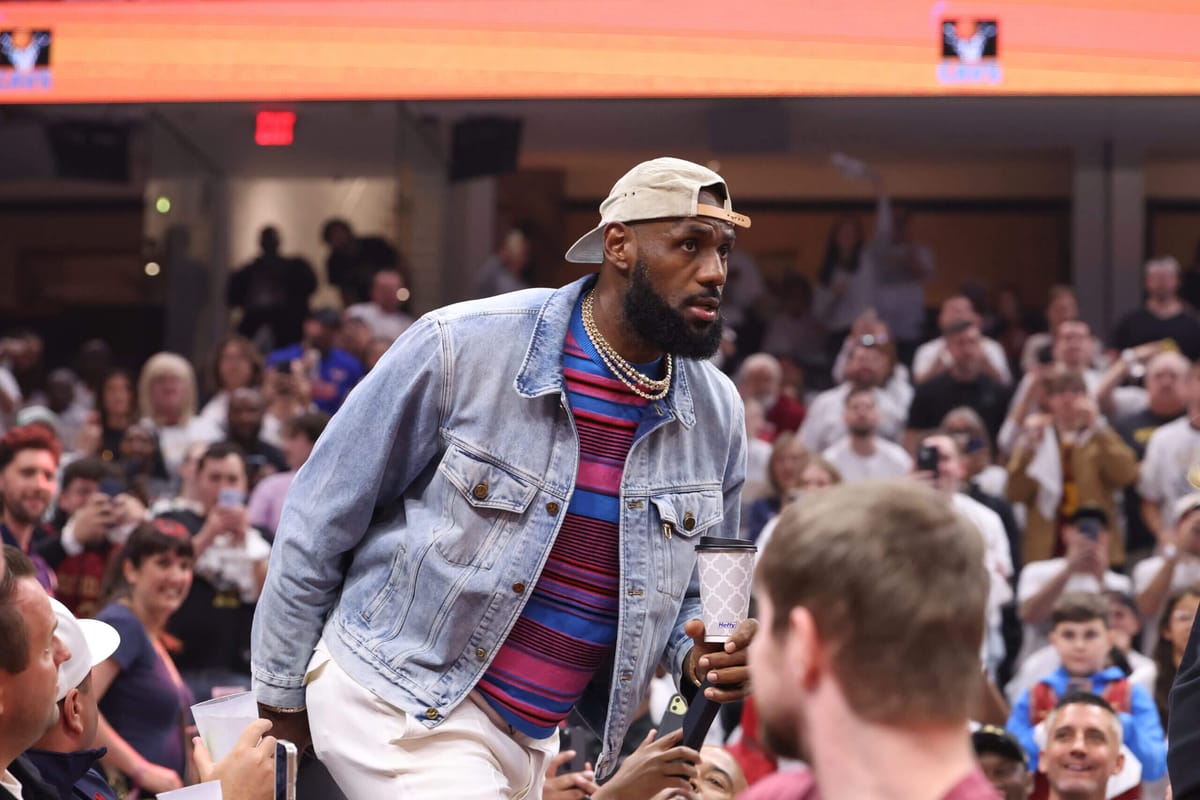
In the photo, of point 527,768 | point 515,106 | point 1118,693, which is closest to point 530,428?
point 527,768

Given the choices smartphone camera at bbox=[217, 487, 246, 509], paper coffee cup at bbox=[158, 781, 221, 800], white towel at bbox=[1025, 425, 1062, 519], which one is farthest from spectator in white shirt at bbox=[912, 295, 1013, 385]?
paper coffee cup at bbox=[158, 781, 221, 800]

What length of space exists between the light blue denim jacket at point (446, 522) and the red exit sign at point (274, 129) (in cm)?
865

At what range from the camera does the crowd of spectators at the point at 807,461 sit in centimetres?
578

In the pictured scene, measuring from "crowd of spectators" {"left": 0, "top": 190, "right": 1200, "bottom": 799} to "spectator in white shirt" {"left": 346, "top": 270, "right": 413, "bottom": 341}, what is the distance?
0.02 meters

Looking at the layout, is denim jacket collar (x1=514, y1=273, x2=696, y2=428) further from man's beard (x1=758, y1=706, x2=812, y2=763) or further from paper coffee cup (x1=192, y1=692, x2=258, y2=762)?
man's beard (x1=758, y1=706, x2=812, y2=763)

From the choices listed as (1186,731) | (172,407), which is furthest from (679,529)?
(172,407)

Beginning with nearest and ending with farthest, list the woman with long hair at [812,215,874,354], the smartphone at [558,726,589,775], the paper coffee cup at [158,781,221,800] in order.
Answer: the paper coffee cup at [158,781,221,800]
the smartphone at [558,726,589,775]
the woman with long hair at [812,215,874,354]

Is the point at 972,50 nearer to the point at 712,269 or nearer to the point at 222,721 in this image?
the point at 712,269

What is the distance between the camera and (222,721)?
286 centimetres

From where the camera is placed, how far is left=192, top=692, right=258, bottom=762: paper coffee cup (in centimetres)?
284

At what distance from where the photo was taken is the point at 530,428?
3.20 m

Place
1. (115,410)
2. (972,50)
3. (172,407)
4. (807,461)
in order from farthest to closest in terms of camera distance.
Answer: (972,50) → (115,410) → (172,407) → (807,461)

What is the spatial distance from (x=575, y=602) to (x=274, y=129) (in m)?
9.10

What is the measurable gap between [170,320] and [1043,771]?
8561mm
